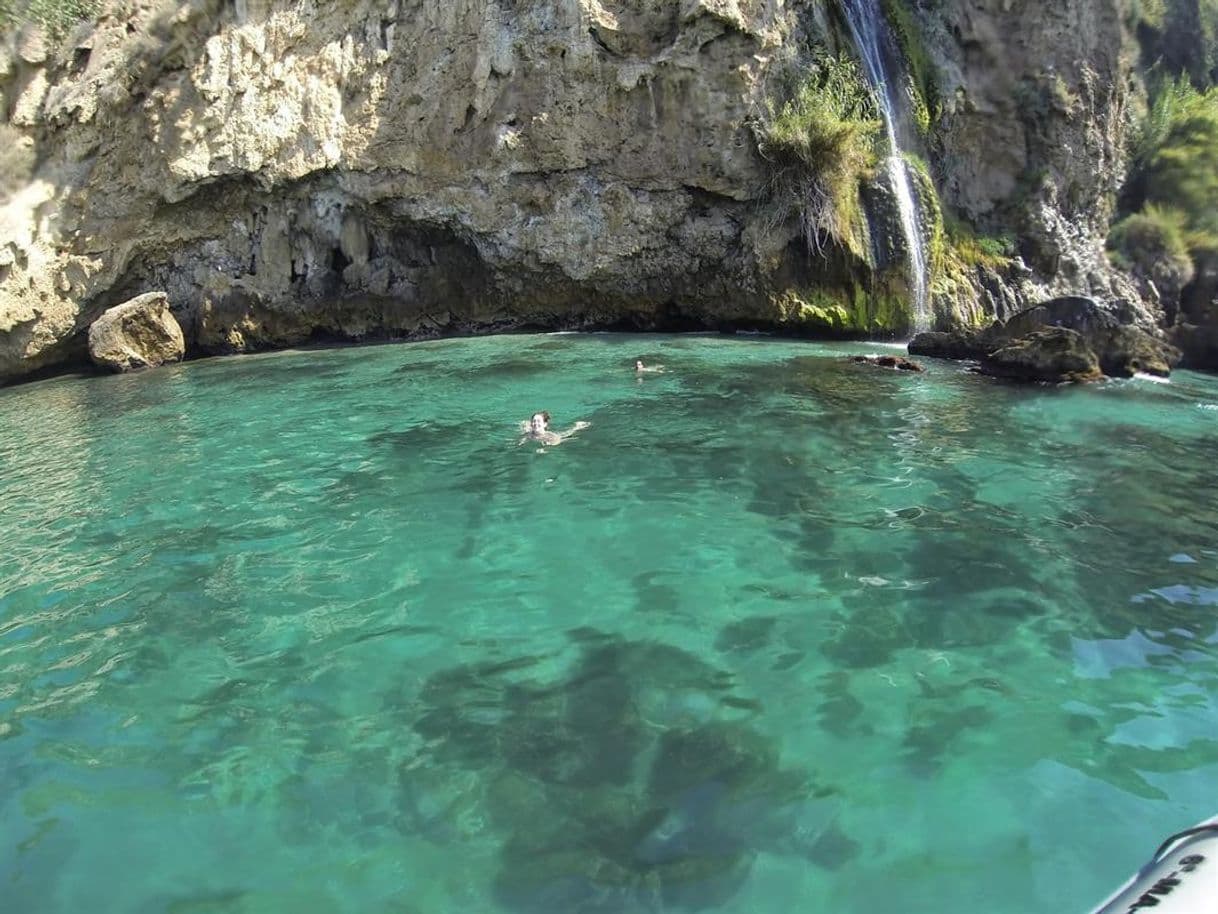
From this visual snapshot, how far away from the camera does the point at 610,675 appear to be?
14.0 ft

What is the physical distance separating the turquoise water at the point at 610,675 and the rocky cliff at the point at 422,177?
9578mm

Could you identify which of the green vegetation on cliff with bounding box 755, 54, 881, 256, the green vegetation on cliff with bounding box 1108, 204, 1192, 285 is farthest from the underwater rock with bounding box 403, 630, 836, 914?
the green vegetation on cliff with bounding box 1108, 204, 1192, 285

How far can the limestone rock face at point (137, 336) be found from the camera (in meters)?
15.6

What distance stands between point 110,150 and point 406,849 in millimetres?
17625

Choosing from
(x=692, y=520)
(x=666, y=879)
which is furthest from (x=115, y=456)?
(x=666, y=879)

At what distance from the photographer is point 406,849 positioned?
317 cm

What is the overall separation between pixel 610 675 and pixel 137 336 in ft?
50.1

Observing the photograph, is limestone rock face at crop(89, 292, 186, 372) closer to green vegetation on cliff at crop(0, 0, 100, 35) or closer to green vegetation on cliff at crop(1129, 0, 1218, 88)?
green vegetation on cliff at crop(0, 0, 100, 35)

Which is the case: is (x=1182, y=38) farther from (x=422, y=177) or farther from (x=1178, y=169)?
(x=422, y=177)

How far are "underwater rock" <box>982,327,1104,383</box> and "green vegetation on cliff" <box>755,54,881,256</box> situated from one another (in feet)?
17.5

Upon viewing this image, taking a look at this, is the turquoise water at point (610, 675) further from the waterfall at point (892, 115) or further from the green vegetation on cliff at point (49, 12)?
the green vegetation on cliff at point (49, 12)

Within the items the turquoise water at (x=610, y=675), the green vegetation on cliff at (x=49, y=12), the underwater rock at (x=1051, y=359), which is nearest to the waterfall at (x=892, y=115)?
the underwater rock at (x=1051, y=359)

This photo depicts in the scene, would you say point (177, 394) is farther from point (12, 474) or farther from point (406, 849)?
point (406, 849)

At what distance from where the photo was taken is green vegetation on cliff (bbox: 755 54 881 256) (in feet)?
54.2
